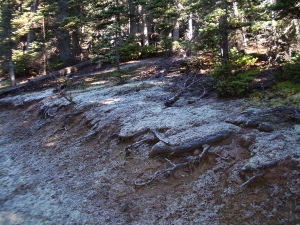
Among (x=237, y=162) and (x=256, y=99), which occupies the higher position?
(x=256, y=99)

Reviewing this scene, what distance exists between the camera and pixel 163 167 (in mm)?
4594

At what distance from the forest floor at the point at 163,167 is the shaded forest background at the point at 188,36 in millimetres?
1945

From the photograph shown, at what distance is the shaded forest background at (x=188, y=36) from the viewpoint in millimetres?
7422

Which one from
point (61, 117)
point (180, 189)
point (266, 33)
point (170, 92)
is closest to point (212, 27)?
point (170, 92)

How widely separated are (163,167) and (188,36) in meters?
14.3

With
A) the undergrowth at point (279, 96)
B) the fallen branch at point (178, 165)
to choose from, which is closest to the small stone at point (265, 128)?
the fallen branch at point (178, 165)

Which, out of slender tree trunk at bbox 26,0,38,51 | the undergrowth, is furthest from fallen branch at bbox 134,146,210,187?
slender tree trunk at bbox 26,0,38,51

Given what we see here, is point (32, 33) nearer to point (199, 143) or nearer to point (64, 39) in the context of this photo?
point (64, 39)

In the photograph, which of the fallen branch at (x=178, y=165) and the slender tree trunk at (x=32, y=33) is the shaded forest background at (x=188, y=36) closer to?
the slender tree trunk at (x=32, y=33)

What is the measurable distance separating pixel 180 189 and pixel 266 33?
1010cm

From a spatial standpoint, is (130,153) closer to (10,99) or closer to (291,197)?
(291,197)

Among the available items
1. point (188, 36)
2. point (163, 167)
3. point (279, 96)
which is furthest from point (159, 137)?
point (188, 36)

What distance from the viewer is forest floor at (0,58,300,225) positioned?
335 cm

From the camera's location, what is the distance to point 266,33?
1083 centimetres
